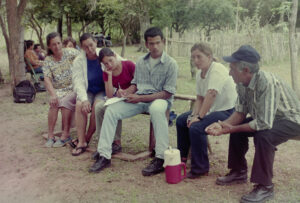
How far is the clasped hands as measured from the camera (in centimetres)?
332

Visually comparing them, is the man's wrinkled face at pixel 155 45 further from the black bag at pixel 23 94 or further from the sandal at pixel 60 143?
the black bag at pixel 23 94

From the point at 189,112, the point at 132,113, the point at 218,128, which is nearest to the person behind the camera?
the point at 218,128

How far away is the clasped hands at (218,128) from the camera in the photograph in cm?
332

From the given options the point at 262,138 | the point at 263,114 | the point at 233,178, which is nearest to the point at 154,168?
the point at 233,178

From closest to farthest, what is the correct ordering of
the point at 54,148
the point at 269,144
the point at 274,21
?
the point at 269,144, the point at 54,148, the point at 274,21

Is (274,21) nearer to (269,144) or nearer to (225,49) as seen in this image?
(225,49)

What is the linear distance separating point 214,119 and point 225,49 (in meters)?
10.9

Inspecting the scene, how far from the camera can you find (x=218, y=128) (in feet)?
11.0

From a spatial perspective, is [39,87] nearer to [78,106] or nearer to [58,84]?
[58,84]

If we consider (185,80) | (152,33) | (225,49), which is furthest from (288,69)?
(152,33)

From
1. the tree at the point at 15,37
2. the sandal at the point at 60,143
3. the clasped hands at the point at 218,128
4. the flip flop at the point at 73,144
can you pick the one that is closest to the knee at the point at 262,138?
the clasped hands at the point at 218,128

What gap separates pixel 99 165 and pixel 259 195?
73.1 inches

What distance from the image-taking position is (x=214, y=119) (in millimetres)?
3660

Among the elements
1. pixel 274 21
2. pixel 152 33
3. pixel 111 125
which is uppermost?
pixel 274 21
